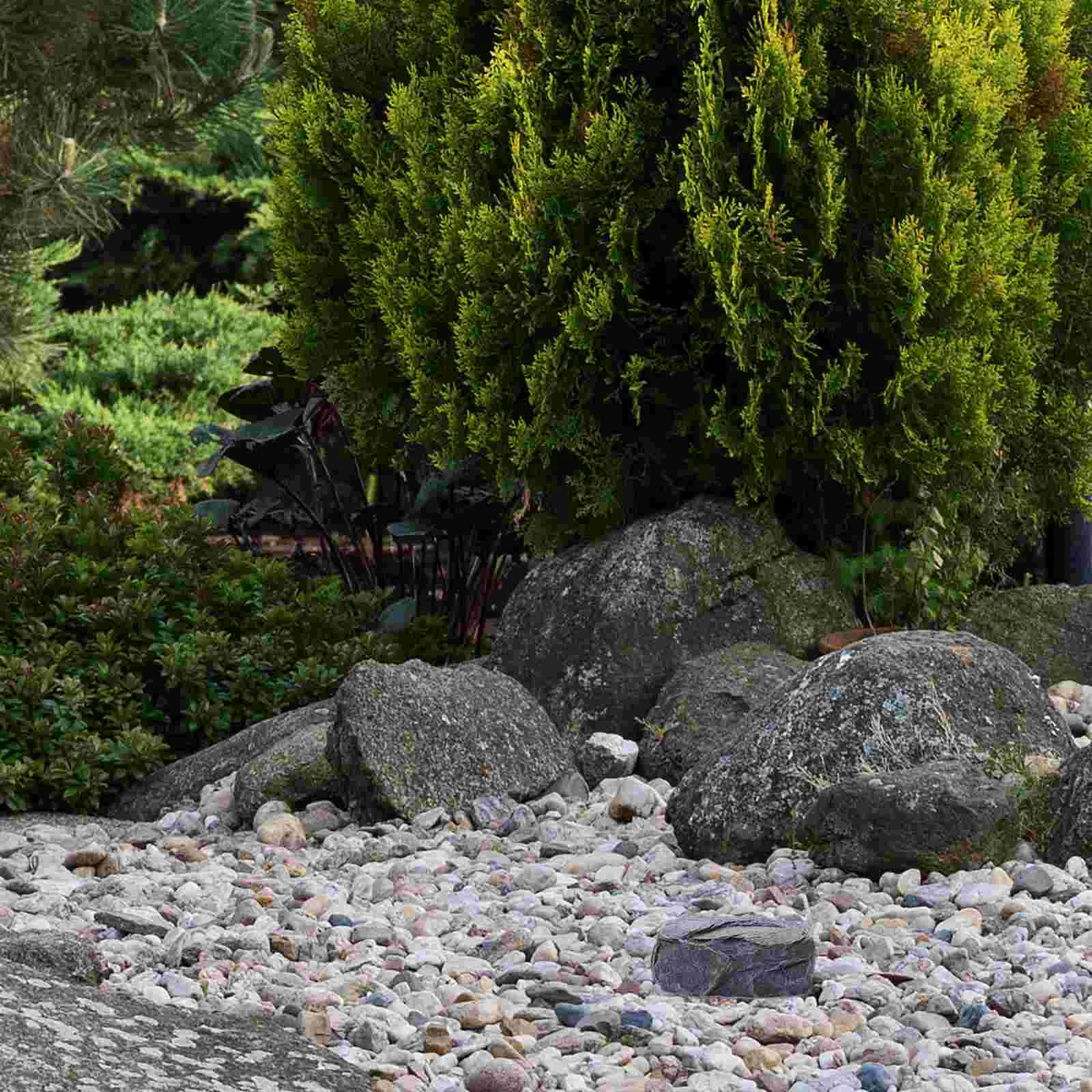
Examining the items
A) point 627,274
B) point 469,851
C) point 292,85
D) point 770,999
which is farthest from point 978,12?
point 770,999

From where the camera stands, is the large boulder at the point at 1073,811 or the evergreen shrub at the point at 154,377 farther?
the evergreen shrub at the point at 154,377

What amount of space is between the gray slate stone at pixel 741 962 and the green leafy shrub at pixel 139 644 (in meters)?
2.67

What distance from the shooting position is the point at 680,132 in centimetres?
561

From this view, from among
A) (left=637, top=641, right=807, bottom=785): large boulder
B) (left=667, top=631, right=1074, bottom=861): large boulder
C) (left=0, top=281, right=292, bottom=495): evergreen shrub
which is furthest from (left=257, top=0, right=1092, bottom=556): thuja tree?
(left=0, top=281, right=292, bottom=495): evergreen shrub

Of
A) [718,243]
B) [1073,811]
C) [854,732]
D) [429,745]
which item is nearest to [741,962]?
[1073,811]

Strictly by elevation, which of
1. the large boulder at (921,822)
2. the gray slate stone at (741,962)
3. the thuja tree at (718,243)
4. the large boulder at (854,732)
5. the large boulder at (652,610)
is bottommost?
the gray slate stone at (741,962)

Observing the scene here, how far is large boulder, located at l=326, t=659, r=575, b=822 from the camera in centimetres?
442

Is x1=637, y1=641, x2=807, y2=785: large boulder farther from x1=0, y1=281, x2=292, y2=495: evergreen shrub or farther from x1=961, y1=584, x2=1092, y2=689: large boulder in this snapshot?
x1=0, y1=281, x2=292, y2=495: evergreen shrub

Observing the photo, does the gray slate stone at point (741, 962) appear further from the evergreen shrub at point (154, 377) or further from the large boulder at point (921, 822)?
the evergreen shrub at point (154, 377)

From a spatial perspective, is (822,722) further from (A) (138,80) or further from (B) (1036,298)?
→ (A) (138,80)

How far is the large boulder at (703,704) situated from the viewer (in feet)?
15.8

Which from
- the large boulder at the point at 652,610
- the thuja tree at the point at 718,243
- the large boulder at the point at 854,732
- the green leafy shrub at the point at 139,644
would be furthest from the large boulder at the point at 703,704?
the green leafy shrub at the point at 139,644

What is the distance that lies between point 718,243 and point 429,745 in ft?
6.32

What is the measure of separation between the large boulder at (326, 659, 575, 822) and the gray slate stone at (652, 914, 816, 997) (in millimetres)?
1455
